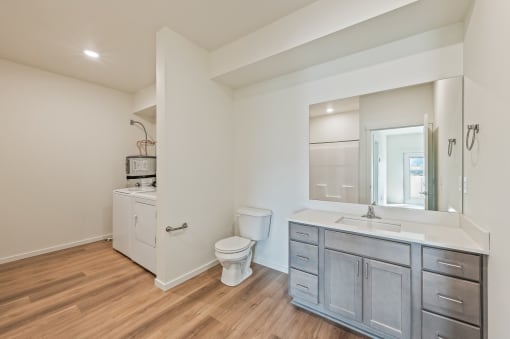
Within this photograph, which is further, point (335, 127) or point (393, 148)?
point (335, 127)

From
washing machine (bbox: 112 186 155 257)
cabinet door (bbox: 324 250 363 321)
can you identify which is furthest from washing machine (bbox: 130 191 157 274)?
cabinet door (bbox: 324 250 363 321)

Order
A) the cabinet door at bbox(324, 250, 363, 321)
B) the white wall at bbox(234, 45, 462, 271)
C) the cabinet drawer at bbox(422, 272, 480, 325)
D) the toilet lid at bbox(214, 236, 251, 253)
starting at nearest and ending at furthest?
the cabinet drawer at bbox(422, 272, 480, 325), the cabinet door at bbox(324, 250, 363, 321), the white wall at bbox(234, 45, 462, 271), the toilet lid at bbox(214, 236, 251, 253)

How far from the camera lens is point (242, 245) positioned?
236 centimetres

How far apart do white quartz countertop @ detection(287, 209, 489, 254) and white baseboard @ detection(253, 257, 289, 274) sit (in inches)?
36.0

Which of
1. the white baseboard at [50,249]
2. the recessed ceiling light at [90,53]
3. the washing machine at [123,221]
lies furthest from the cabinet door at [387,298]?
the white baseboard at [50,249]

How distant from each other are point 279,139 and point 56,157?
341 centimetres

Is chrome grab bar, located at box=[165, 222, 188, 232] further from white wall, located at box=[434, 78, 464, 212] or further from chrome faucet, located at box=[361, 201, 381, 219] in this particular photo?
white wall, located at box=[434, 78, 464, 212]

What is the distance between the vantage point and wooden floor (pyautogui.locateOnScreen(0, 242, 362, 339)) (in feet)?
5.43

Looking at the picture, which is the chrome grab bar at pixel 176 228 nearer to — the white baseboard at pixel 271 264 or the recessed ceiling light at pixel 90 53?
the white baseboard at pixel 271 264

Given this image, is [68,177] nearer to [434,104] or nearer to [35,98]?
[35,98]

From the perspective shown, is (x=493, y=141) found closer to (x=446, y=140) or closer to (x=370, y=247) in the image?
(x=446, y=140)

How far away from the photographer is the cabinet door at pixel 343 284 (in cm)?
161

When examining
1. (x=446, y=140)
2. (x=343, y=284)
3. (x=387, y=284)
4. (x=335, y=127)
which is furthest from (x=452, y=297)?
(x=335, y=127)

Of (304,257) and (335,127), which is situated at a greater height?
(335,127)
